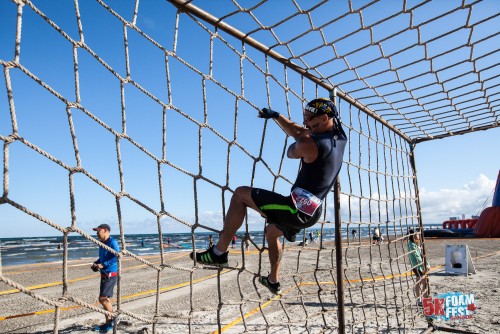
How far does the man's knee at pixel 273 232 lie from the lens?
279cm

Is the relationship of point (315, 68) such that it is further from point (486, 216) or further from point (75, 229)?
point (486, 216)

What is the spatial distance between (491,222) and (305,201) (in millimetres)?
24291

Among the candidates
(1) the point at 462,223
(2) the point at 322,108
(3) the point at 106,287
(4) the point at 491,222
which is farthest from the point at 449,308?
(1) the point at 462,223

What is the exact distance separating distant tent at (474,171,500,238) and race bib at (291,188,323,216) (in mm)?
23979

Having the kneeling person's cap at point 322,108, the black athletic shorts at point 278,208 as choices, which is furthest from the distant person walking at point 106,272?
the kneeling person's cap at point 322,108

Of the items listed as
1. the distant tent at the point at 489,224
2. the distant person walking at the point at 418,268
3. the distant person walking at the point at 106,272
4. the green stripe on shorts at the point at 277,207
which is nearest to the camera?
the green stripe on shorts at the point at 277,207

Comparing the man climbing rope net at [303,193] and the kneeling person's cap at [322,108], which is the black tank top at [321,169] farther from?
the kneeling person's cap at [322,108]

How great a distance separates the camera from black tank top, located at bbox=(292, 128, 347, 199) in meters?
2.53

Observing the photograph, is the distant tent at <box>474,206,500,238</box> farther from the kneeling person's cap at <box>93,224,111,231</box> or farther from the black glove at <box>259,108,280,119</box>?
the black glove at <box>259,108,280,119</box>

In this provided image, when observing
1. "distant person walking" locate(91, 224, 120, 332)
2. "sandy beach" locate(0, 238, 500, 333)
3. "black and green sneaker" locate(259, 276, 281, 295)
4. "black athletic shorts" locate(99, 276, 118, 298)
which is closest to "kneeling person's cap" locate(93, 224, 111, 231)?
"distant person walking" locate(91, 224, 120, 332)

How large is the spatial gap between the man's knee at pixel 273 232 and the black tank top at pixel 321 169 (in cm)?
43

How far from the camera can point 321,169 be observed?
8.35 feet

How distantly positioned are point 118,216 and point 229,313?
396 centimetres

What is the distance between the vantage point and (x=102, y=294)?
5.05 meters
